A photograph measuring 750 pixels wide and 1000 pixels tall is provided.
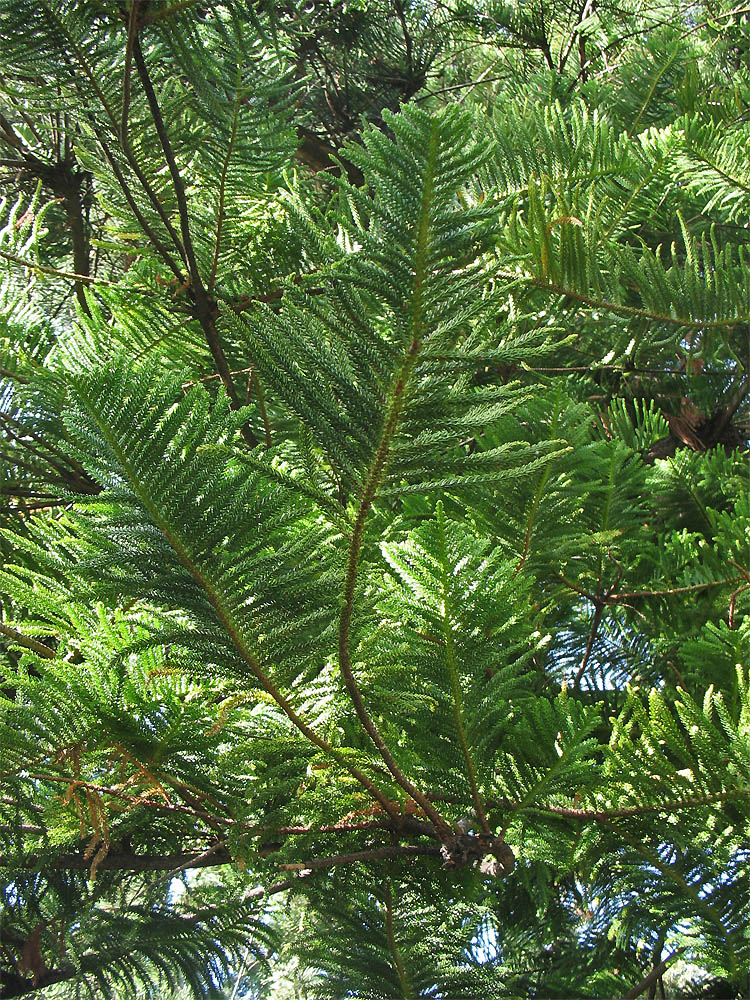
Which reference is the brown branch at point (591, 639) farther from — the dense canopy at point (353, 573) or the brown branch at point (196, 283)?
the brown branch at point (196, 283)

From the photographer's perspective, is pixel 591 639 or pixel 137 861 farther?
pixel 591 639

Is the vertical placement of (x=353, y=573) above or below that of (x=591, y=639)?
below

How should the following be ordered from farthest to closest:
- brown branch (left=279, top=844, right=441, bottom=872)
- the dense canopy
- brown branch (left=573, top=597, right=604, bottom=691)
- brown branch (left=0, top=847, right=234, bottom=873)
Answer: brown branch (left=573, top=597, right=604, bottom=691) → brown branch (left=0, top=847, right=234, bottom=873) → brown branch (left=279, top=844, right=441, bottom=872) → the dense canopy

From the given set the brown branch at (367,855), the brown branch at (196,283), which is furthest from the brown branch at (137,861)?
the brown branch at (196,283)

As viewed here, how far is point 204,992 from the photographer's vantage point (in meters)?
1.01

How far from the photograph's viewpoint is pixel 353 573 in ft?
1.84

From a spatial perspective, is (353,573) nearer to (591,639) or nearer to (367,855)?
(367,855)

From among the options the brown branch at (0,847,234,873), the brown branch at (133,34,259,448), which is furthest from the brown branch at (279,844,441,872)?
the brown branch at (133,34,259,448)

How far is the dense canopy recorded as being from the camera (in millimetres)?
546

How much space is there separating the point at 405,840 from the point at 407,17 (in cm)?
277

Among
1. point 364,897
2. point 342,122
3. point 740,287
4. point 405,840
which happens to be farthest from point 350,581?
point 342,122

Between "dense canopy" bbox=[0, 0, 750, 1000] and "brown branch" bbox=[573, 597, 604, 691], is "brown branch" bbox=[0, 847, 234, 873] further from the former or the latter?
"brown branch" bbox=[573, 597, 604, 691]

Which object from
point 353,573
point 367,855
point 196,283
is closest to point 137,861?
point 367,855

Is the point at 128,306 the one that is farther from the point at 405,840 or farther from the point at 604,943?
the point at 604,943
